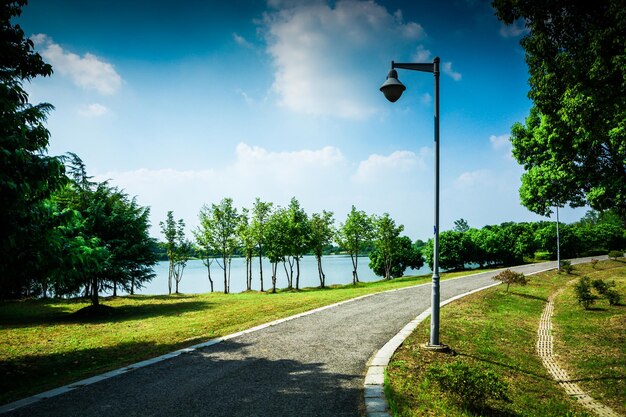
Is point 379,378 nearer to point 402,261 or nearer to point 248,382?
point 248,382

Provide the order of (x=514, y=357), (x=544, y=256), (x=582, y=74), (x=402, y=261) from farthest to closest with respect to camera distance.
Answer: (x=402, y=261) < (x=544, y=256) < (x=582, y=74) < (x=514, y=357)

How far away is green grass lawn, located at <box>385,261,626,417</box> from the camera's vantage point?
572cm

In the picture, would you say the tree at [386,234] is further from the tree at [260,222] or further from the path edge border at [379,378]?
the path edge border at [379,378]

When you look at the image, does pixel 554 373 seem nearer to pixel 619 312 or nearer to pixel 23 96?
pixel 619 312

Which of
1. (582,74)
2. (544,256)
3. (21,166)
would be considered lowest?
(544,256)

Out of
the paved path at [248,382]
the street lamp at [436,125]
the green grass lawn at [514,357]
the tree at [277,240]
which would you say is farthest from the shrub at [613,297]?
the tree at [277,240]

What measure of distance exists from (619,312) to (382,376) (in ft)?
50.9

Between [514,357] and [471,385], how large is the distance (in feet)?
15.4

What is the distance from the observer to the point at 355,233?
50.1 meters

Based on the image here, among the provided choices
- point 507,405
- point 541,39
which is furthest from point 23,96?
point 541,39

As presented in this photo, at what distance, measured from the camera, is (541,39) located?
1010cm

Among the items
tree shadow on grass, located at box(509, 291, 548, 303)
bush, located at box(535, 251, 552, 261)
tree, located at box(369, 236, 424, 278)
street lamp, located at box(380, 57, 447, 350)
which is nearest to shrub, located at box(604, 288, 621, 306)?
tree shadow on grass, located at box(509, 291, 548, 303)

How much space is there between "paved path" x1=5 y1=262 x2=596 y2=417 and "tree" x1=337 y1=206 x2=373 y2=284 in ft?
130

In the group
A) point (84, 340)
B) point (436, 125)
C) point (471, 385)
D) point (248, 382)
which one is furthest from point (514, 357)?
point (84, 340)
